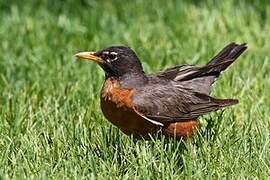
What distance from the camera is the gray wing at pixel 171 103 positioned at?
511 cm

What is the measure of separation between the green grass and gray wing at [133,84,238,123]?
0.44 ft

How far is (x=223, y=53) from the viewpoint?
593 centimetres

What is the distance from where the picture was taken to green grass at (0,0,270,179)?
465cm

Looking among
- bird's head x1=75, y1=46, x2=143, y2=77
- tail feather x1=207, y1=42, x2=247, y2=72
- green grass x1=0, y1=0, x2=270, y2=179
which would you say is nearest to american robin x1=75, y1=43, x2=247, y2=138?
bird's head x1=75, y1=46, x2=143, y2=77

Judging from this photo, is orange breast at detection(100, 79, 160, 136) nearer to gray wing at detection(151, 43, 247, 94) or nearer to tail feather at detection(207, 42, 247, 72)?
gray wing at detection(151, 43, 247, 94)

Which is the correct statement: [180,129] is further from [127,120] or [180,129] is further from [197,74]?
[197,74]

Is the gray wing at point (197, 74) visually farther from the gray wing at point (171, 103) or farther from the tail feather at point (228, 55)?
the gray wing at point (171, 103)

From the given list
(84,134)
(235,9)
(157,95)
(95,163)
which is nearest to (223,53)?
(157,95)

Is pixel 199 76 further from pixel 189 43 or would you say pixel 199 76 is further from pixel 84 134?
pixel 189 43

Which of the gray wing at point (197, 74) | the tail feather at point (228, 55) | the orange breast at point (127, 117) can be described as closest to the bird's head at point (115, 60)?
the orange breast at point (127, 117)

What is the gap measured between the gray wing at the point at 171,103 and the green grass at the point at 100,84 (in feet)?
0.44

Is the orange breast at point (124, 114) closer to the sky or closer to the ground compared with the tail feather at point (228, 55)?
closer to the ground

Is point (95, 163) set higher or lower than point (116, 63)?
lower

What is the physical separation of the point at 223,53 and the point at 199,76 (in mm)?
368
